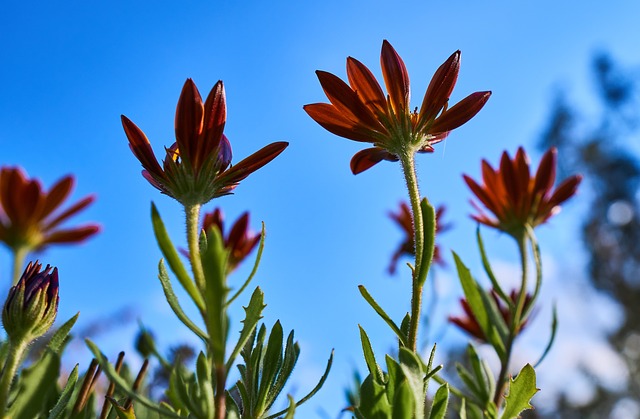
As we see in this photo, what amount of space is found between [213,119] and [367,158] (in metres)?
0.28

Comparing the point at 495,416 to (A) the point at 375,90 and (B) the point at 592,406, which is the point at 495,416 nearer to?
(A) the point at 375,90

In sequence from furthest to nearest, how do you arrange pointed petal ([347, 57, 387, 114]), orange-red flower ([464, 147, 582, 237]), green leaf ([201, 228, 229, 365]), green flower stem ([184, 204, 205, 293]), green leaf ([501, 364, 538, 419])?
1. orange-red flower ([464, 147, 582, 237])
2. pointed petal ([347, 57, 387, 114])
3. green leaf ([501, 364, 538, 419])
4. green flower stem ([184, 204, 205, 293])
5. green leaf ([201, 228, 229, 365])

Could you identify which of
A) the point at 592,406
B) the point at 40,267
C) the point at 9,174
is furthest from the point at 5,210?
the point at 592,406

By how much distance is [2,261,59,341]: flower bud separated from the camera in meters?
0.66

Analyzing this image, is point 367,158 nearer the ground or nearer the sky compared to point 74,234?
nearer the ground

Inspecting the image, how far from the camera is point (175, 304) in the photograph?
0.65 metres

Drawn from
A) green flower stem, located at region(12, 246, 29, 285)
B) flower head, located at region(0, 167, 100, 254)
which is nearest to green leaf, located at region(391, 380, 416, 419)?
green flower stem, located at region(12, 246, 29, 285)

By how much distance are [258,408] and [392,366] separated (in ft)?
0.65

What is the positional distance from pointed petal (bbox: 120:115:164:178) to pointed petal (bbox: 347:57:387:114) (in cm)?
30

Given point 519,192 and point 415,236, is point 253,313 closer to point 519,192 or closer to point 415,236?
point 415,236

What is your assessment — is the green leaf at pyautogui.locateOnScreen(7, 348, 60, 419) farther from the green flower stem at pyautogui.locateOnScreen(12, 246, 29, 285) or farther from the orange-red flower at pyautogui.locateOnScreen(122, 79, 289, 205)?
the green flower stem at pyautogui.locateOnScreen(12, 246, 29, 285)

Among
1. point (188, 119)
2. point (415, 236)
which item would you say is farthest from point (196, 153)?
point (415, 236)

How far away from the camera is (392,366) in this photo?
2.10 feet

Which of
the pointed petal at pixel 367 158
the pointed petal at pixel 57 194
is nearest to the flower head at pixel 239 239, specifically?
the pointed petal at pixel 367 158
